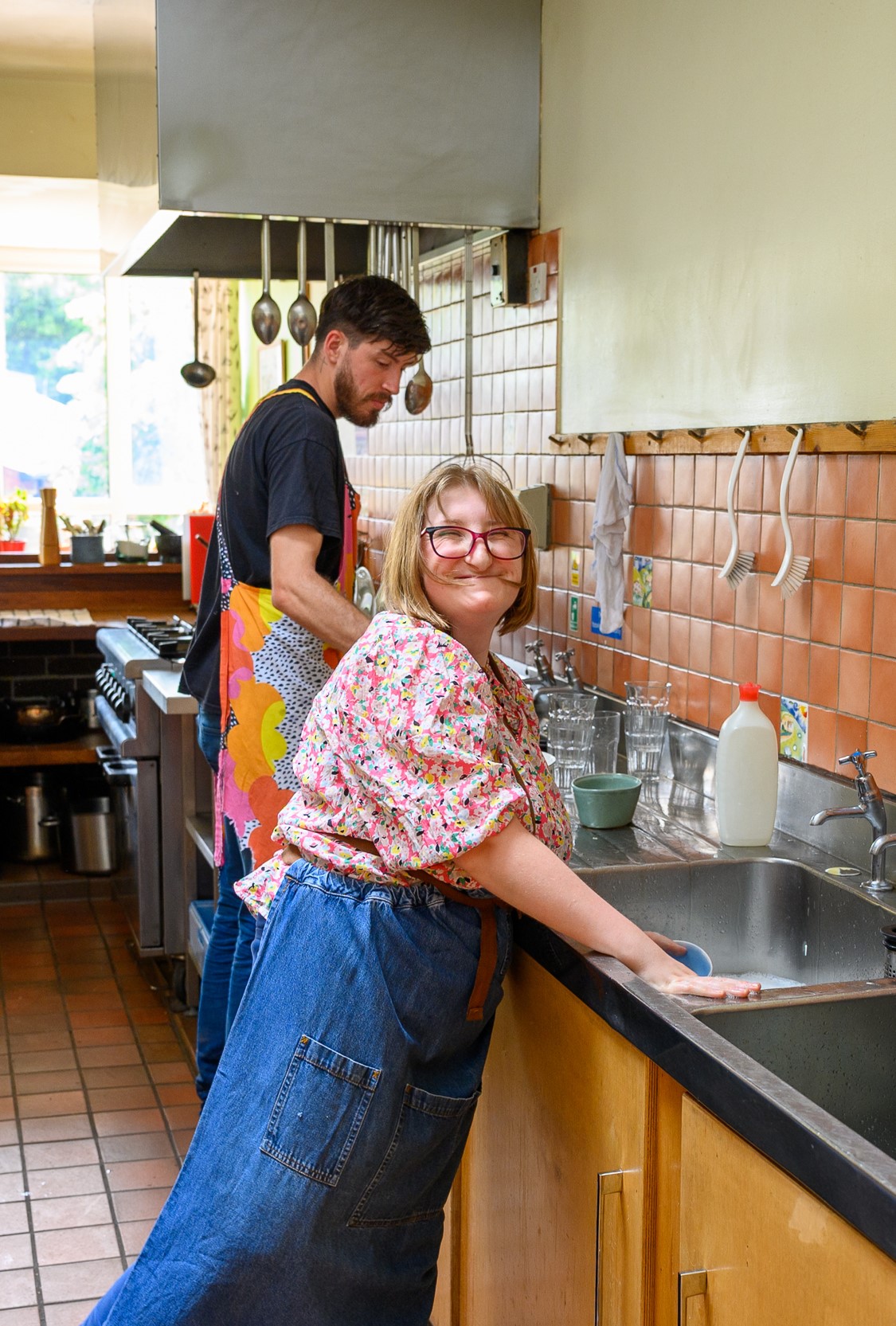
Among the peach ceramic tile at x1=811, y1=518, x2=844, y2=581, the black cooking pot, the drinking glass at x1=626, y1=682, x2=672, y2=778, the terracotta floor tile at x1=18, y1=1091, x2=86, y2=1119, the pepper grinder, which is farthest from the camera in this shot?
the pepper grinder

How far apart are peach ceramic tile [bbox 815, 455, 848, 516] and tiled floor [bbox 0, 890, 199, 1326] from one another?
1.85m

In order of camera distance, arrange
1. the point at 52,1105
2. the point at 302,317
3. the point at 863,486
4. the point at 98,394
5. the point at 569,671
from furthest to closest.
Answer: the point at 98,394
the point at 302,317
the point at 52,1105
the point at 569,671
the point at 863,486

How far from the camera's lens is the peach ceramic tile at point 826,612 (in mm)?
2041

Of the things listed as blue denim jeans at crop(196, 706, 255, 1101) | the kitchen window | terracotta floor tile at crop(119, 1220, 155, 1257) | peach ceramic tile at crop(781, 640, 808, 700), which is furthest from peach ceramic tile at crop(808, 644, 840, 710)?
the kitchen window

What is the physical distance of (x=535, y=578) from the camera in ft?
5.72

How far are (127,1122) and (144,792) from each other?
97 centimetres

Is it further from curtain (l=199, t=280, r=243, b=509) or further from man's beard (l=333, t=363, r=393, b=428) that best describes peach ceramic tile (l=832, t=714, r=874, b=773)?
curtain (l=199, t=280, r=243, b=509)

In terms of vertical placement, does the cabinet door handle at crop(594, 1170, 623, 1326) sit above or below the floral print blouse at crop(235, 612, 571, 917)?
below

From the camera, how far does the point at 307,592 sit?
2406 millimetres

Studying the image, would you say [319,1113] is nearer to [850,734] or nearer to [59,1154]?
[850,734]

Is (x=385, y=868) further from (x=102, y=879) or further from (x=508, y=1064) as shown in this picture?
(x=102, y=879)

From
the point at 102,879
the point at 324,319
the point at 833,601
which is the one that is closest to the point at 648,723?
the point at 833,601

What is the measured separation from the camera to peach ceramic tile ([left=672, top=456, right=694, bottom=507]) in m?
2.47

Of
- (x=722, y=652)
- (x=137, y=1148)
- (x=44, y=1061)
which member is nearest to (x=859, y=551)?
(x=722, y=652)
